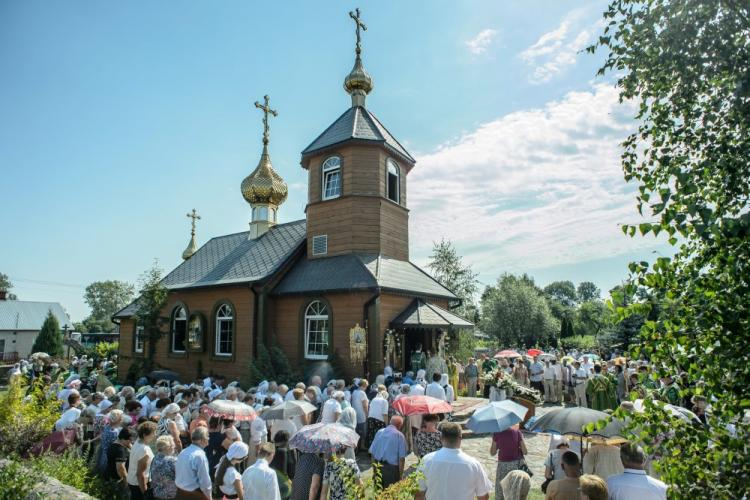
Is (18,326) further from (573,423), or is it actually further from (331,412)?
(573,423)

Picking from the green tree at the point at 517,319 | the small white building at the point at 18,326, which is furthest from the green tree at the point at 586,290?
the small white building at the point at 18,326

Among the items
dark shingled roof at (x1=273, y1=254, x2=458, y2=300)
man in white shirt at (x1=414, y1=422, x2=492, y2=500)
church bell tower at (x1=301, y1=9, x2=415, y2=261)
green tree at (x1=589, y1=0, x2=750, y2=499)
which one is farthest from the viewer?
church bell tower at (x1=301, y1=9, x2=415, y2=261)

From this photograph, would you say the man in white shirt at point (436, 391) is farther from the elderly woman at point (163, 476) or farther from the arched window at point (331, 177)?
the arched window at point (331, 177)

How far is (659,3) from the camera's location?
8.95 feet

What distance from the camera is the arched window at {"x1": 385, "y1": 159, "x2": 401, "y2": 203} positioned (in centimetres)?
1862

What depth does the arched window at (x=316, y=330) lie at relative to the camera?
16.3 meters

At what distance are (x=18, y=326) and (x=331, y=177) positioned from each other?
46.1m

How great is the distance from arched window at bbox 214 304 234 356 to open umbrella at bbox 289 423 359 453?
1344cm

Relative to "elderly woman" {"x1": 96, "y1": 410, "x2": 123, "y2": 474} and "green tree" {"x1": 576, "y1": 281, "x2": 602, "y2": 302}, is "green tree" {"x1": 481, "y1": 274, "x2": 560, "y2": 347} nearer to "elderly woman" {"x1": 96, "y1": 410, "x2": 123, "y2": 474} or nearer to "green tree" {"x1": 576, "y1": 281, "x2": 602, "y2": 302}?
"elderly woman" {"x1": 96, "y1": 410, "x2": 123, "y2": 474}

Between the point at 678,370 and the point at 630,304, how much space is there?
0.42 metres

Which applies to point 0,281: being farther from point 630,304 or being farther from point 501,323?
point 630,304

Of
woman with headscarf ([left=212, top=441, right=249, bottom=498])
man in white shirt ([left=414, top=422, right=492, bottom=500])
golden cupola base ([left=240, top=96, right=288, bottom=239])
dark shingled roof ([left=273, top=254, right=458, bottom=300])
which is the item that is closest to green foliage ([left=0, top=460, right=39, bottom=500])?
woman with headscarf ([left=212, top=441, right=249, bottom=498])

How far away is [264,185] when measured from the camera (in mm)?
23203

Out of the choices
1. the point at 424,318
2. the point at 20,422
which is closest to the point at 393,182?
the point at 424,318
